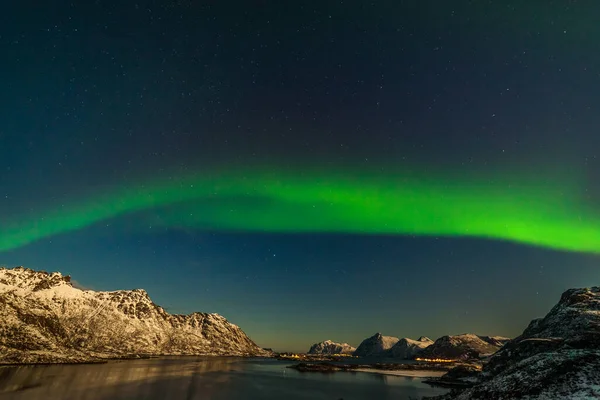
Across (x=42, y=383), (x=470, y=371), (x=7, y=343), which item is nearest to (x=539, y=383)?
(x=470, y=371)

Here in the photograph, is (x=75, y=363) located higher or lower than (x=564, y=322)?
lower

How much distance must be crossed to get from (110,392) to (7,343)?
587 ft

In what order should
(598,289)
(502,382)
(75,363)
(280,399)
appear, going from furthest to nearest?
(75,363), (598,289), (280,399), (502,382)

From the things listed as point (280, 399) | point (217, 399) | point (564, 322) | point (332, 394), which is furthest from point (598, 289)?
point (217, 399)

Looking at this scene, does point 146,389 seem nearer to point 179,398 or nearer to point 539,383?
point 179,398

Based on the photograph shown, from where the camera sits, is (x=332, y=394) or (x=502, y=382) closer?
(x=502, y=382)

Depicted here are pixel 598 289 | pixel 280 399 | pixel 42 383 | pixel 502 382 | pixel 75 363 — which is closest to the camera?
pixel 502 382

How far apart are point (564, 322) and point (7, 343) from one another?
293 m

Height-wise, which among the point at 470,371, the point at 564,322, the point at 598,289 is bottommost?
the point at 470,371

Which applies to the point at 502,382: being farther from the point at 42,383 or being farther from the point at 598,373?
the point at 42,383

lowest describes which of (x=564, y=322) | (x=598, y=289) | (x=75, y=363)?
(x=75, y=363)

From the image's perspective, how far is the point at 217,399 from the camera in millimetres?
85562

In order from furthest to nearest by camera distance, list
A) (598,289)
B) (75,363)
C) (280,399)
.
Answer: (75,363) < (598,289) < (280,399)

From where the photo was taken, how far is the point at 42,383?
98.2 meters
